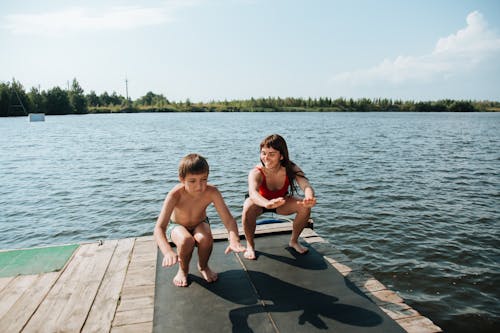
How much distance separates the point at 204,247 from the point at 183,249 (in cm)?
21

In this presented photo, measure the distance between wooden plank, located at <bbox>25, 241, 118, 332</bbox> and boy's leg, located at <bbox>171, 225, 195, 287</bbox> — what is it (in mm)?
813

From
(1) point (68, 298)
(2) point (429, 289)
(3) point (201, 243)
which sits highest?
(3) point (201, 243)

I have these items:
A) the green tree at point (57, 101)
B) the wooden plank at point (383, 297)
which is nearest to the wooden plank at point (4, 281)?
the wooden plank at point (383, 297)

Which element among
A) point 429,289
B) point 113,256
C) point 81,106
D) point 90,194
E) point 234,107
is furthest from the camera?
point 234,107

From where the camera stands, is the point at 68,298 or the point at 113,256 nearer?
the point at 68,298

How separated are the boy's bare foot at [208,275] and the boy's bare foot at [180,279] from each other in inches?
7.3

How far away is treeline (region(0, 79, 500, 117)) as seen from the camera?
6356 cm

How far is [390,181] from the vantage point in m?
10.8

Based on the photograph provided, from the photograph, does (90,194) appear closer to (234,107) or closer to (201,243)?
(201,243)

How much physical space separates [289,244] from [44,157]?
15677mm

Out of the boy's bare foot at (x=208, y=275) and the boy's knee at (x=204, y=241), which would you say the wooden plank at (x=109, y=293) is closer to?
the boy's bare foot at (x=208, y=275)

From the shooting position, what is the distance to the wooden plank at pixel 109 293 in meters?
2.75

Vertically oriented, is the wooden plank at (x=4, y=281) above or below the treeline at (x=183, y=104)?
below

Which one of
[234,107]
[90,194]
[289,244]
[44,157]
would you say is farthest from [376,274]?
[234,107]
